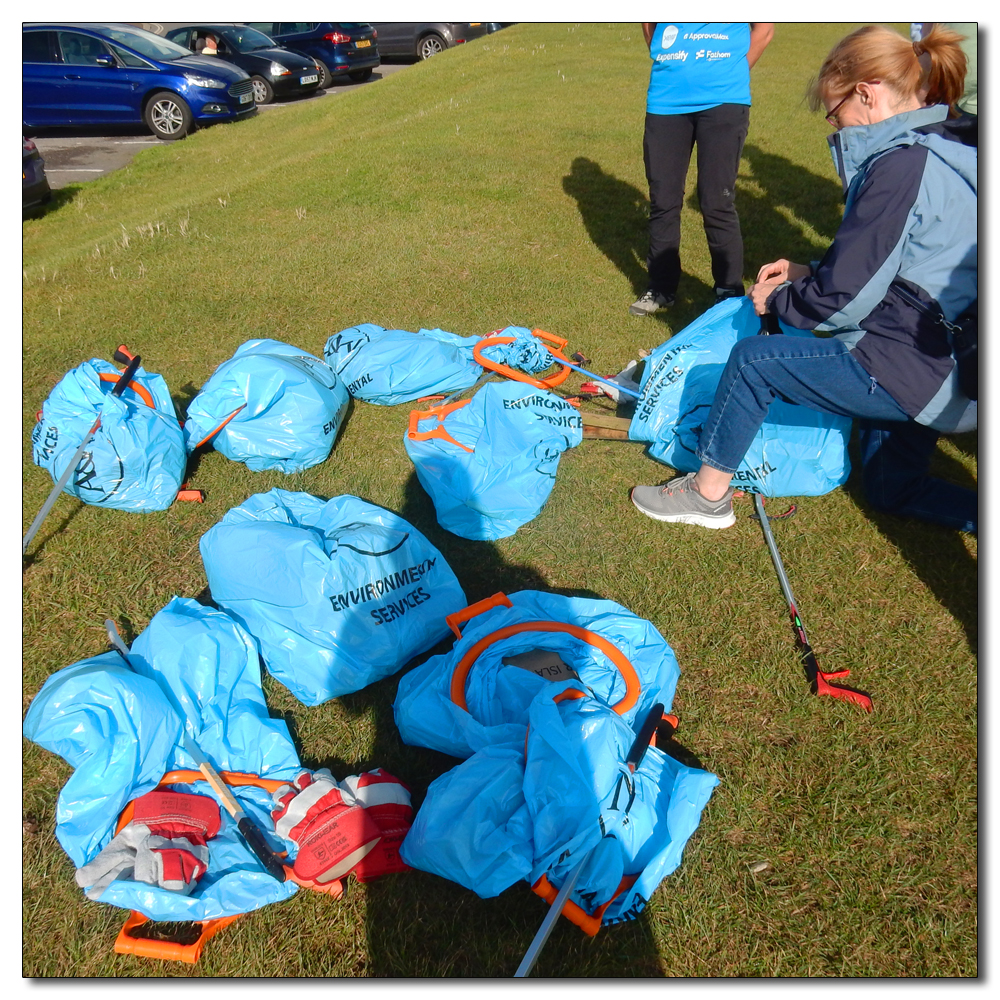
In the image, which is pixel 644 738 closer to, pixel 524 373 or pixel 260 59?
pixel 524 373

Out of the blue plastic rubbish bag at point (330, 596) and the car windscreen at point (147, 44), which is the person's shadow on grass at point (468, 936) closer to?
the blue plastic rubbish bag at point (330, 596)

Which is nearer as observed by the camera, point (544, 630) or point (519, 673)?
point (519, 673)

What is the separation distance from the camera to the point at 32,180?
8023 millimetres

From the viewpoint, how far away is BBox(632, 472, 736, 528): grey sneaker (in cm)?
311

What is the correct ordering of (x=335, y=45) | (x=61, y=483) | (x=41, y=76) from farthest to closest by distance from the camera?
(x=335, y=45)
(x=41, y=76)
(x=61, y=483)

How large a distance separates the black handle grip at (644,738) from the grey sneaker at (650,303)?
11.1ft

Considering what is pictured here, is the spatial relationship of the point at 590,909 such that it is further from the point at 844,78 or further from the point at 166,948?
the point at 844,78

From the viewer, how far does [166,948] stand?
182 cm

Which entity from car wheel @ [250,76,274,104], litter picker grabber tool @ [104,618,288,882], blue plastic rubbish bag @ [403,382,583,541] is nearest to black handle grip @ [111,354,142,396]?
blue plastic rubbish bag @ [403,382,583,541]

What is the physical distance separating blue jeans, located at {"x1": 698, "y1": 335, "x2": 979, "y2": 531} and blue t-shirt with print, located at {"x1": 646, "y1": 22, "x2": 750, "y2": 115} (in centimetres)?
238

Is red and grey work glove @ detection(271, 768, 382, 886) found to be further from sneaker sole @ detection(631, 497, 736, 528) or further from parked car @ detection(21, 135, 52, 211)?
parked car @ detection(21, 135, 52, 211)

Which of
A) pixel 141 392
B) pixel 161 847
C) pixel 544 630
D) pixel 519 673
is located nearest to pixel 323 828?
pixel 161 847

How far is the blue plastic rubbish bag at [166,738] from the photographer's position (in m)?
1.88

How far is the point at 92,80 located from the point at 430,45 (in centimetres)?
852
